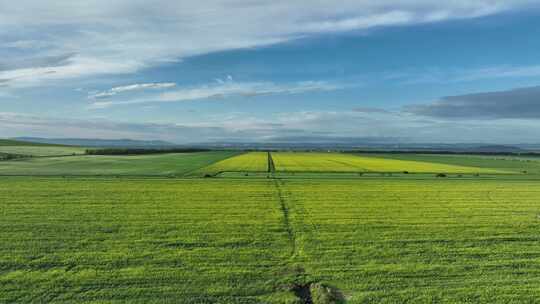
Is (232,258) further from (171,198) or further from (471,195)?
(471,195)

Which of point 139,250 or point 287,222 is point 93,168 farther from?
point 139,250

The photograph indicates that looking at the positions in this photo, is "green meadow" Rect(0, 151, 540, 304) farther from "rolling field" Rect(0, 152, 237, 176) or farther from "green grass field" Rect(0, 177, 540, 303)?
"rolling field" Rect(0, 152, 237, 176)

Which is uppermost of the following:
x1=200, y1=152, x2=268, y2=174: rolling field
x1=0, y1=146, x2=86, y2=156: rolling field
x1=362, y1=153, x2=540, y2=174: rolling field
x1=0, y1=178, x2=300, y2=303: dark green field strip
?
x1=0, y1=146, x2=86, y2=156: rolling field

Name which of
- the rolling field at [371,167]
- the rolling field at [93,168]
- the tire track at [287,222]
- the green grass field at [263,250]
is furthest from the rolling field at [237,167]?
the green grass field at [263,250]

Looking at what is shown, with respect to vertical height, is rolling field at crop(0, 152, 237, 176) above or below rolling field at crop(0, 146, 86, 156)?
below

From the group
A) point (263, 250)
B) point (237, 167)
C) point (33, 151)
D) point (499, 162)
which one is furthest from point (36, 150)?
point (499, 162)

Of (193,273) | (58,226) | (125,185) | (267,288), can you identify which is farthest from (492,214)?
(125,185)

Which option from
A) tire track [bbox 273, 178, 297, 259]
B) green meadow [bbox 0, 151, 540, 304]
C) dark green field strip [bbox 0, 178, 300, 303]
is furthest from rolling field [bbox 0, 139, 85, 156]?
tire track [bbox 273, 178, 297, 259]
